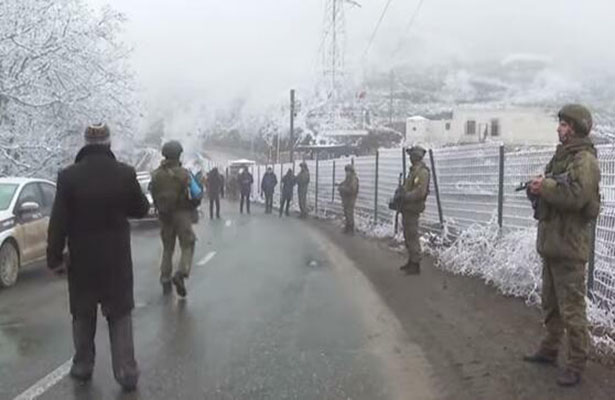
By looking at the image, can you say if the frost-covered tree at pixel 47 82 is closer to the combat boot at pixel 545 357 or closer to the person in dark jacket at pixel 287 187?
the person in dark jacket at pixel 287 187

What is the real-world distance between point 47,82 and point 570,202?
21.3 meters

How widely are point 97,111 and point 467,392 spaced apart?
922 inches

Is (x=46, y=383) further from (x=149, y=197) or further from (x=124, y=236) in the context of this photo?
(x=149, y=197)

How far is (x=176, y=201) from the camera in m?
9.55

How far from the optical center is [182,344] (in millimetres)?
7086

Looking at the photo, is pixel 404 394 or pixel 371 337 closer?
pixel 404 394

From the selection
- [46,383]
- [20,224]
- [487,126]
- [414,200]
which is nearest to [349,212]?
[414,200]

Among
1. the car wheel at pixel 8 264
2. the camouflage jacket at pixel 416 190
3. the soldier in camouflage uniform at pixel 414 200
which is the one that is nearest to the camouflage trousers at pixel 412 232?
the soldier in camouflage uniform at pixel 414 200

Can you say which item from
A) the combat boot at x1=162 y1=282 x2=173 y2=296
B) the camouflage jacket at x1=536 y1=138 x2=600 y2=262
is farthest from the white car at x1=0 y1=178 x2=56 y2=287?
the camouflage jacket at x1=536 y1=138 x2=600 y2=262

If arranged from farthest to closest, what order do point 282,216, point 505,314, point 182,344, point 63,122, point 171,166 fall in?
point 282,216 → point 63,122 → point 171,166 → point 505,314 → point 182,344

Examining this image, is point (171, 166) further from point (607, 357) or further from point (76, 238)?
point (607, 357)

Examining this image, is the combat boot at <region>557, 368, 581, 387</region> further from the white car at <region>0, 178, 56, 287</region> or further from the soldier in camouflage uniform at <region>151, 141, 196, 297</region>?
the white car at <region>0, 178, 56, 287</region>

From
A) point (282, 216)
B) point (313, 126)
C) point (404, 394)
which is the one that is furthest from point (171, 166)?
point (313, 126)

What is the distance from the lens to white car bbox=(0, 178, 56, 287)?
10.6 meters
